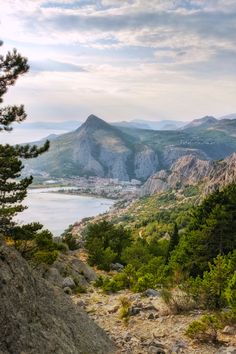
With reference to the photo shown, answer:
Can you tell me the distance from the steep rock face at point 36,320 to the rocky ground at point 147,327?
1738 millimetres

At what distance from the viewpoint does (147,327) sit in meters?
21.7

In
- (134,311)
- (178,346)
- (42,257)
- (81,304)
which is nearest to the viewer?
(178,346)

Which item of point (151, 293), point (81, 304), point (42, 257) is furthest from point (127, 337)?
point (42, 257)

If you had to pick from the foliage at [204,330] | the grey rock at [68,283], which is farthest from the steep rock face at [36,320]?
the grey rock at [68,283]

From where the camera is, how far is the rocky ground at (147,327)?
17.8 metres

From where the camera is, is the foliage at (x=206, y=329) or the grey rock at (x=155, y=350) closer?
the grey rock at (x=155, y=350)

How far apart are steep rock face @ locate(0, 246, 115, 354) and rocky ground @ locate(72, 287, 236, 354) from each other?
1.74 meters

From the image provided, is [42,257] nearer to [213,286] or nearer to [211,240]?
[213,286]

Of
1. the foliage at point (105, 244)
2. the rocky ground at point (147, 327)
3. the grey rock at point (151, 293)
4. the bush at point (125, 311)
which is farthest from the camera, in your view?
the foliage at point (105, 244)

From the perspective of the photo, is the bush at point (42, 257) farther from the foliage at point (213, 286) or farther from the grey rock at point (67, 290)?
the foliage at point (213, 286)

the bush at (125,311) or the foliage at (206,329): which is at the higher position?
the foliage at (206,329)

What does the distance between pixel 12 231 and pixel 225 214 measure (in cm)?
1798

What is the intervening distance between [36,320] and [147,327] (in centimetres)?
984

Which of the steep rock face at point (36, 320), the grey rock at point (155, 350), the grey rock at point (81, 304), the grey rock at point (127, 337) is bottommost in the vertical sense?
the grey rock at point (81, 304)
